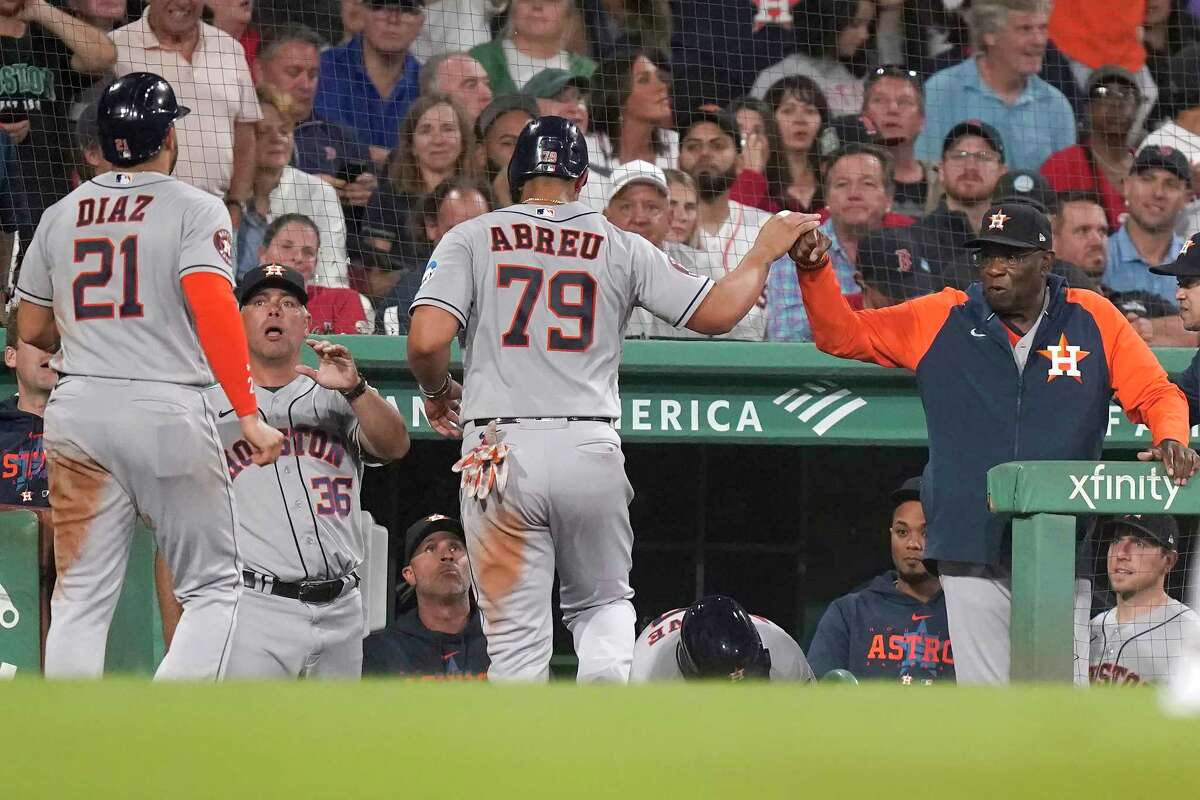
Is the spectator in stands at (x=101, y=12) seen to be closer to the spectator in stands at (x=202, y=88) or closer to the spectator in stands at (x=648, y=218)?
the spectator in stands at (x=202, y=88)

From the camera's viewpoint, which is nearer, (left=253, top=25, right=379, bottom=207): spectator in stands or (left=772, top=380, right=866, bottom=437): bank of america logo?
(left=772, top=380, right=866, bottom=437): bank of america logo

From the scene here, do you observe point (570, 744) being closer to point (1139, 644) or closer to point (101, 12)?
point (1139, 644)

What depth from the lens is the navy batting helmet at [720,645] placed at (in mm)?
4836

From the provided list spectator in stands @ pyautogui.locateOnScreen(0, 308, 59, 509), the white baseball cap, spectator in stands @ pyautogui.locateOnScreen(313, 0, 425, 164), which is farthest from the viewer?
spectator in stands @ pyautogui.locateOnScreen(313, 0, 425, 164)

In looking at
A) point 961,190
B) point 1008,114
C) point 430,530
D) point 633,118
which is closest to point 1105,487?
point 430,530

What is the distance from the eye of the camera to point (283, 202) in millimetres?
6922

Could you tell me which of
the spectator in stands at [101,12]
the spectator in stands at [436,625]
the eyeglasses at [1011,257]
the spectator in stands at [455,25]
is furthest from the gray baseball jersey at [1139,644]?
the spectator in stands at [101,12]

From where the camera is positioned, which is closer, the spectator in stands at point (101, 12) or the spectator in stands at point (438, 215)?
the spectator in stands at point (438, 215)

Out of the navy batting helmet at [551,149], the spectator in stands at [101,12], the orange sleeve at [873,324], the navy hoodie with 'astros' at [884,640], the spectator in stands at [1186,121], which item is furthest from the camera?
the spectator in stands at [1186,121]

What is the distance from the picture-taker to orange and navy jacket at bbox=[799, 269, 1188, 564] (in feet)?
15.5

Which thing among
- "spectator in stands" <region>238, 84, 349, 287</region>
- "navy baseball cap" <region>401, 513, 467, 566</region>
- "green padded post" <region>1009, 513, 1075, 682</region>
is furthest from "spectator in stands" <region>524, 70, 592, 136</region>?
"green padded post" <region>1009, 513, 1075, 682</region>

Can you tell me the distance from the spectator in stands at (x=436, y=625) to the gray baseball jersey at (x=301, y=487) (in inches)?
41.0

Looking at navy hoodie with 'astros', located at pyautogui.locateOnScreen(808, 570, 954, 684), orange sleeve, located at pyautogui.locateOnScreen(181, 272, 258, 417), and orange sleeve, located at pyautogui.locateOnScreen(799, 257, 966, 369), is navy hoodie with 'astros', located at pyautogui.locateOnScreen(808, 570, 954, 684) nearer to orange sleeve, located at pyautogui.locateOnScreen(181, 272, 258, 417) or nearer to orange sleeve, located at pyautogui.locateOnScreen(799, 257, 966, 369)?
orange sleeve, located at pyautogui.locateOnScreen(799, 257, 966, 369)

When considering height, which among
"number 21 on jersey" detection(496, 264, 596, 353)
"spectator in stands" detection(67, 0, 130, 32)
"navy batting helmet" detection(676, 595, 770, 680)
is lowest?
A: "navy batting helmet" detection(676, 595, 770, 680)
